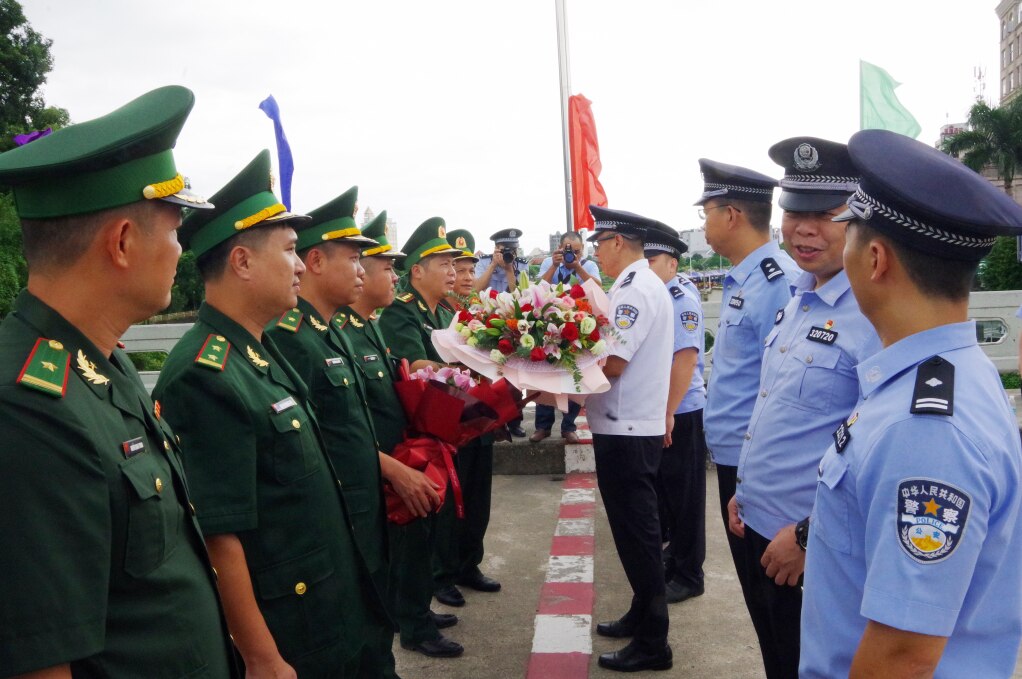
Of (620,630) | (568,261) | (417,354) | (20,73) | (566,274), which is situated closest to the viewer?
(620,630)

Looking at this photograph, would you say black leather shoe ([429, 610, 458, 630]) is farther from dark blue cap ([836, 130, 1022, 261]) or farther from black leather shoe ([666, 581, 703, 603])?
dark blue cap ([836, 130, 1022, 261])

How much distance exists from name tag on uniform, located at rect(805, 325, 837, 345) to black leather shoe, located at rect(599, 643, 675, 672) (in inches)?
74.4

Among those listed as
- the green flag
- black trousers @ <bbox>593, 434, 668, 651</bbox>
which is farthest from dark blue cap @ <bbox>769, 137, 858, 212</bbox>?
the green flag

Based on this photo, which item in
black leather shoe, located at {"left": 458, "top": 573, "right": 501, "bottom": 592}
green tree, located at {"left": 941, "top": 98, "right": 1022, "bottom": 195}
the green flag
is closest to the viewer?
black leather shoe, located at {"left": 458, "top": 573, "right": 501, "bottom": 592}

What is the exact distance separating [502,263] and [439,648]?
488 cm

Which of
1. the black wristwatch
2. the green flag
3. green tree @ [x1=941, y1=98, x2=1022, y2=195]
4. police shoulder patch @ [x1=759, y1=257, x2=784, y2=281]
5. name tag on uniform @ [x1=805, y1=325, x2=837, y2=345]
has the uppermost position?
green tree @ [x1=941, y1=98, x2=1022, y2=195]

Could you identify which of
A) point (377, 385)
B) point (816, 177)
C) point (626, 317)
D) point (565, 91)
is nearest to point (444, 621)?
point (377, 385)

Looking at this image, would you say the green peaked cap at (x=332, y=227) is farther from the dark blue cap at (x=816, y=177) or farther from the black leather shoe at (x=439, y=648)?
the black leather shoe at (x=439, y=648)

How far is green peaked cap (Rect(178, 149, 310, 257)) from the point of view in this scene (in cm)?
226

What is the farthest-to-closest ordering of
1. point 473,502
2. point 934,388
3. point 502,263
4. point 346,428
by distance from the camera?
point 502,263, point 473,502, point 346,428, point 934,388

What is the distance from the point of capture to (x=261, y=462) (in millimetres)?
2092

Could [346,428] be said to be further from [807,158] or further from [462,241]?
[462,241]

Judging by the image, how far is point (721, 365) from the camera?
132 inches

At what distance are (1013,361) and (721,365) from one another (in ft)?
22.0
